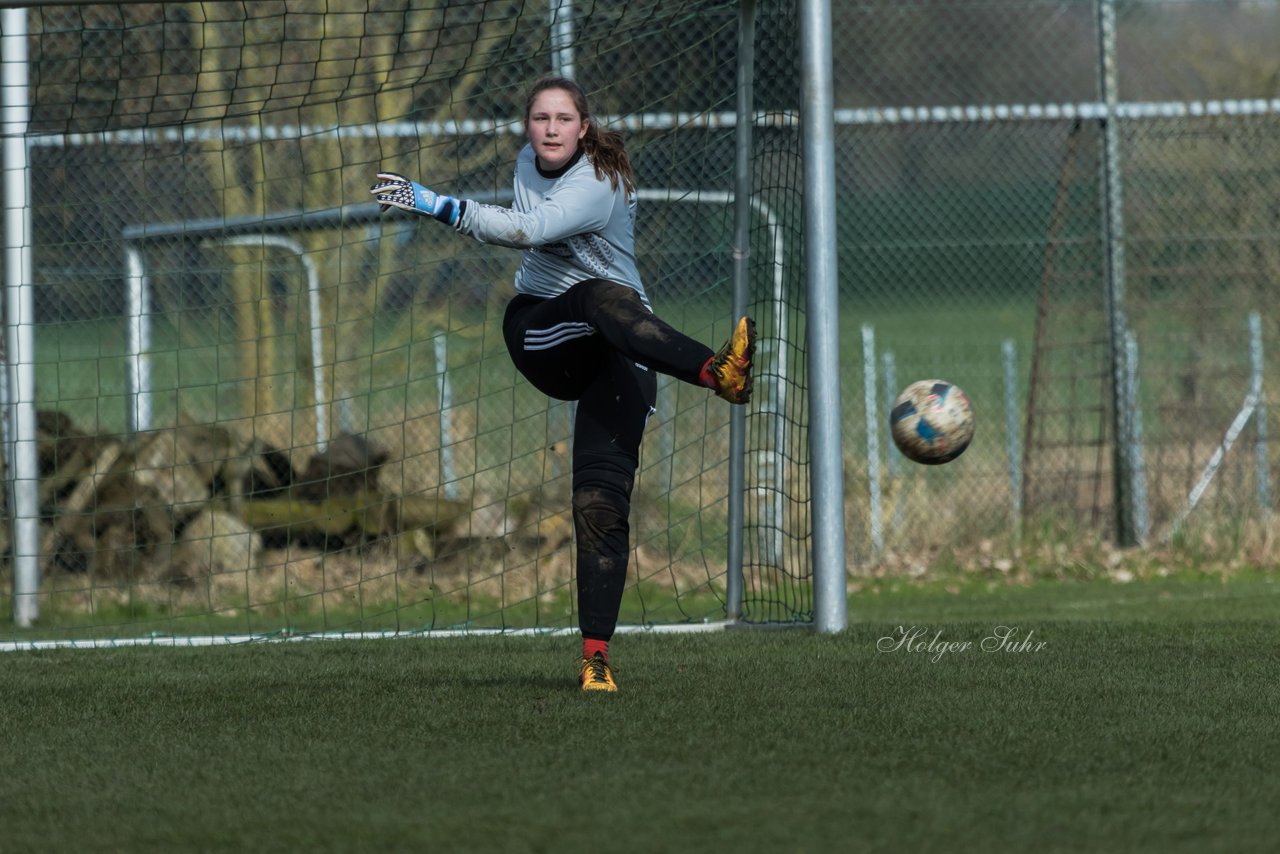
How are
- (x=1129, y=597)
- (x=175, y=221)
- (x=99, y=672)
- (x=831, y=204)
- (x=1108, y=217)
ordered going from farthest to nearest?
(x=175, y=221) < (x=1108, y=217) < (x=1129, y=597) < (x=831, y=204) < (x=99, y=672)

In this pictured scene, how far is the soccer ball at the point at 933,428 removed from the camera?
5305 mm

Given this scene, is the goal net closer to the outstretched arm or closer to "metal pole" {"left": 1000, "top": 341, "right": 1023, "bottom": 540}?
"metal pole" {"left": 1000, "top": 341, "right": 1023, "bottom": 540}

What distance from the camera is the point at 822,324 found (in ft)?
20.7

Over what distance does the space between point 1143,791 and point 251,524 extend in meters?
7.60

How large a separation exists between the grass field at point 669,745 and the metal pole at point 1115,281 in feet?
13.8

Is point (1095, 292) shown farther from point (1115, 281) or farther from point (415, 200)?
point (415, 200)

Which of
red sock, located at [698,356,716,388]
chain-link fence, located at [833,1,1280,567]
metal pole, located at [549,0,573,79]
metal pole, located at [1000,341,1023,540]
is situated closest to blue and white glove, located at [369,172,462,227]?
red sock, located at [698,356,716,388]

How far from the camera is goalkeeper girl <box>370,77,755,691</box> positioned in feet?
14.5

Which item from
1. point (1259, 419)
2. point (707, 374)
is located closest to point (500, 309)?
point (1259, 419)

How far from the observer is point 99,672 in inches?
225

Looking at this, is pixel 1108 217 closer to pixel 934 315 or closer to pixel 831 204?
pixel 831 204

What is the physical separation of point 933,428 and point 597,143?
154cm

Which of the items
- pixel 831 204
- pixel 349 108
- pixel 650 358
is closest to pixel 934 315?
pixel 349 108

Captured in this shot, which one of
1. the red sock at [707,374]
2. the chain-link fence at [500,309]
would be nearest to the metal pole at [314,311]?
the chain-link fence at [500,309]
